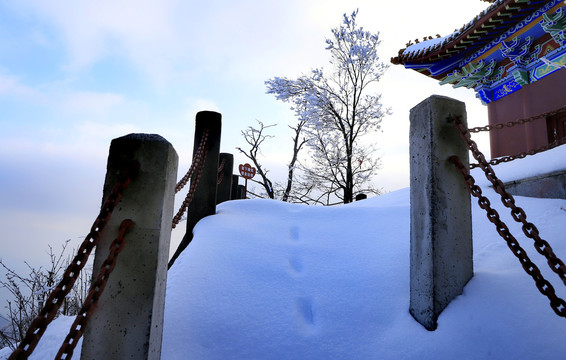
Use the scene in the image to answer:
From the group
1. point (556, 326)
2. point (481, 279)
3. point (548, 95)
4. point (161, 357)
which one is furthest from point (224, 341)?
point (548, 95)

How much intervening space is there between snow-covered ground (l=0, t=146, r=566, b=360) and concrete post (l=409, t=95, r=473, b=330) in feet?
0.37

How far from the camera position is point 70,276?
136 centimetres

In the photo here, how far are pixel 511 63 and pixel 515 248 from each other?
306 inches

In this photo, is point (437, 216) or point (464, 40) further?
point (464, 40)

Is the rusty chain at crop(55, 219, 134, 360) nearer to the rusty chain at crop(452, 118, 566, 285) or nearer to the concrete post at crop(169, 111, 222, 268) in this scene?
the rusty chain at crop(452, 118, 566, 285)

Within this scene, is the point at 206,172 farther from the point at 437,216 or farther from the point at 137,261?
the point at 437,216

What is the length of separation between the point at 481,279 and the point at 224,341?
1.72m

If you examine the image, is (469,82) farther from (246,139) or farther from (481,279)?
(246,139)

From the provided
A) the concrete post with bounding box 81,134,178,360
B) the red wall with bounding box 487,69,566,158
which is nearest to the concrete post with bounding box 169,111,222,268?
the concrete post with bounding box 81,134,178,360

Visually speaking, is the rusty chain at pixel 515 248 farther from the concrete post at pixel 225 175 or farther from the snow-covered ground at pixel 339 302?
the concrete post at pixel 225 175

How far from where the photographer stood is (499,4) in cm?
629

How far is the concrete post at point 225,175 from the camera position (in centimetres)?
481

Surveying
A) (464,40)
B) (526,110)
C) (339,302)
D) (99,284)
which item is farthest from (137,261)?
(526,110)

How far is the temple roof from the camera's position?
627 cm
